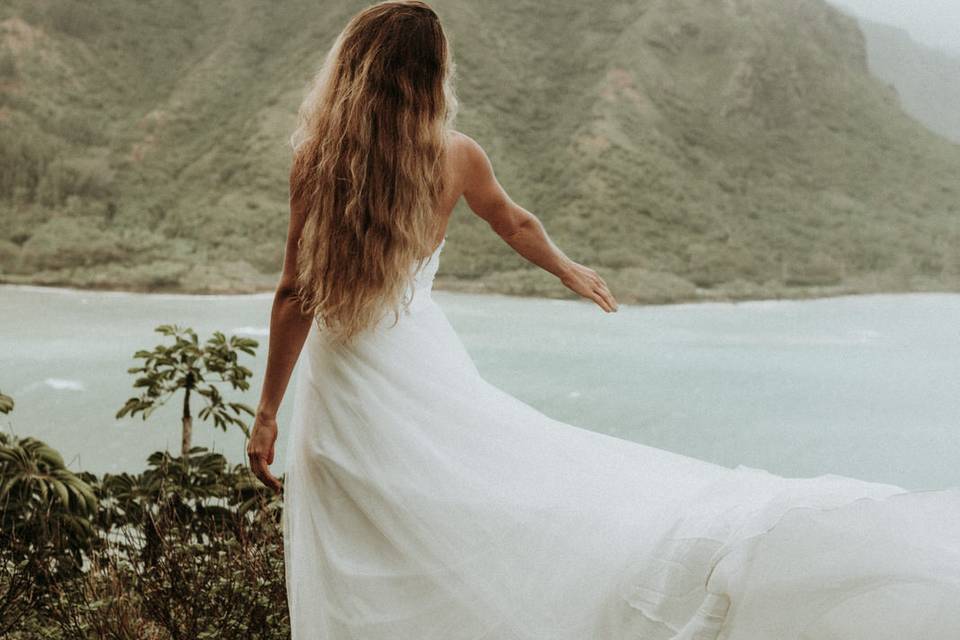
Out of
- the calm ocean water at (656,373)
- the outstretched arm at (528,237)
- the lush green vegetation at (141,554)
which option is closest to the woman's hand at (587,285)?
the outstretched arm at (528,237)

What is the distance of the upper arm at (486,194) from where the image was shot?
1.29 metres

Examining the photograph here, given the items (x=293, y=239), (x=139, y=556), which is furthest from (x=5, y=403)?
(x=293, y=239)

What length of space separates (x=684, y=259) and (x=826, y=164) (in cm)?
108

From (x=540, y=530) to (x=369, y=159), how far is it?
1.61 ft

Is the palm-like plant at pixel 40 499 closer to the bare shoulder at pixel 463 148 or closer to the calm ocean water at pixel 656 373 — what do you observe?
the bare shoulder at pixel 463 148

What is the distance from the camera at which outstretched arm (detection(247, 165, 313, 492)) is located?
4.00ft

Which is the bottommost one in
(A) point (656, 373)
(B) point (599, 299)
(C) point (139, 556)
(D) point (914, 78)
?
(A) point (656, 373)

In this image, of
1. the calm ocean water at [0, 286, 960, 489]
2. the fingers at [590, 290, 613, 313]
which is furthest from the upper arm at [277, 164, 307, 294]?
the calm ocean water at [0, 286, 960, 489]

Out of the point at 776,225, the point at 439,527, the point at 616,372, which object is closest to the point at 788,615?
the point at 439,527

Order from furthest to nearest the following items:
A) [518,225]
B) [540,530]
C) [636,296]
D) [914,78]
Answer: [914,78]
[636,296]
[518,225]
[540,530]

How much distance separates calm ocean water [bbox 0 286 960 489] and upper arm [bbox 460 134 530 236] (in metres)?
3.00

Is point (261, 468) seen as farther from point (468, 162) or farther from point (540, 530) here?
point (468, 162)

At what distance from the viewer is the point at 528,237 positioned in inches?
55.7

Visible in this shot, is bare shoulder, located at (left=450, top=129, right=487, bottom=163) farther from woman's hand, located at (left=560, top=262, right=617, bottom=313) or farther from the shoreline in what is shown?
the shoreline
